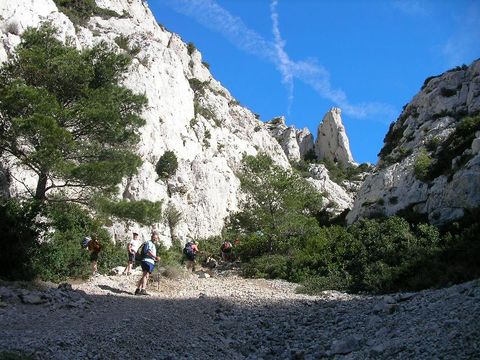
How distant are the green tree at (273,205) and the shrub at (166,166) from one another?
30.8ft

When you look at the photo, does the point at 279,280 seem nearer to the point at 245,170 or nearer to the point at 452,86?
the point at 245,170

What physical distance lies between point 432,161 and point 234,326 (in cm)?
1805

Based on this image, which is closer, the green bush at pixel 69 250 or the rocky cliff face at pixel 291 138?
the green bush at pixel 69 250

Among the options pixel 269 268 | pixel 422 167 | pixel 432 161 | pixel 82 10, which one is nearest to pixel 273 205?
pixel 269 268

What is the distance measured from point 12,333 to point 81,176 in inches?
358

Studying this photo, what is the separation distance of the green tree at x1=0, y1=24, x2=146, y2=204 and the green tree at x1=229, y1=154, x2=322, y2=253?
28.9 feet

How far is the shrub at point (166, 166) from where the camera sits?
35.2 m

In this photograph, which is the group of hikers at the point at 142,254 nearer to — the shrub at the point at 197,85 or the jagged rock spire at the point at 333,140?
the shrub at the point at 197,85

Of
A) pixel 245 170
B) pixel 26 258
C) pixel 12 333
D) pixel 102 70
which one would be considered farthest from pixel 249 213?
pixel 12 333

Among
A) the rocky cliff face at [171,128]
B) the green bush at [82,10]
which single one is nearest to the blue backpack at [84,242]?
the rocky cliff face at [171,128]

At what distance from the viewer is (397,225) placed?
19.5 metres

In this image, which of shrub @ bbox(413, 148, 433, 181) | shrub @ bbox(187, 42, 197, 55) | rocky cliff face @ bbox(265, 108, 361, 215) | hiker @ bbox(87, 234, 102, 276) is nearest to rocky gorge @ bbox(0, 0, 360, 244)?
shrub @ bbox(187, 42, 197, 55)

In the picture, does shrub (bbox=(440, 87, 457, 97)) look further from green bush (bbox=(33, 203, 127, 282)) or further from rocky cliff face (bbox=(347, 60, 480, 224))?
green bush (bbox=(33, 203, 127, 282))

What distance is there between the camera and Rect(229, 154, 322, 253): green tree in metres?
24.1
